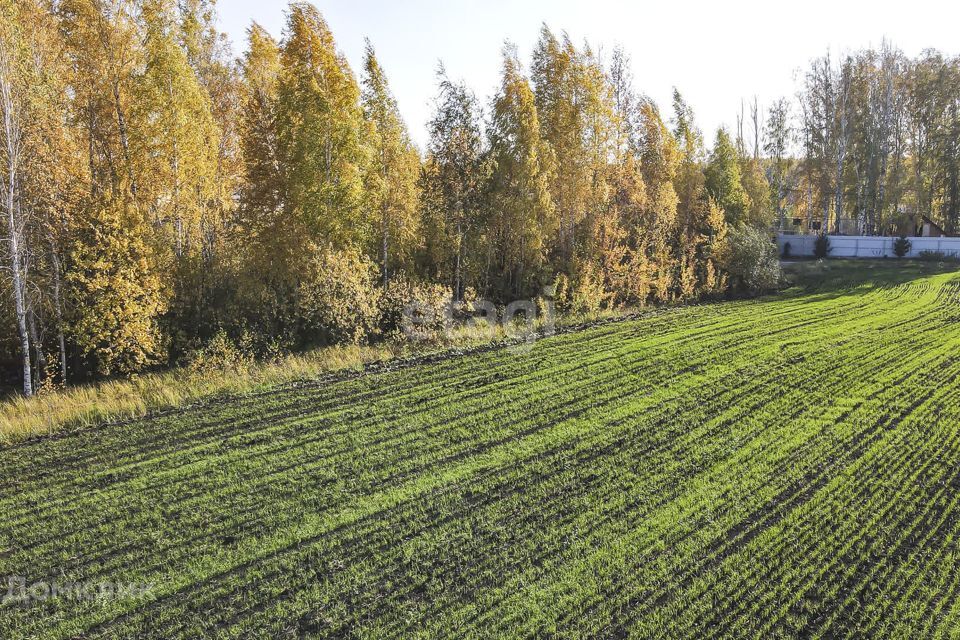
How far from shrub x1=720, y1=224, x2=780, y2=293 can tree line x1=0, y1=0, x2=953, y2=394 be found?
538 centimetres

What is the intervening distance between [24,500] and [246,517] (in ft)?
11.4

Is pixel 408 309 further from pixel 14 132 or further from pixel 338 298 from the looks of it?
pixel 14 132

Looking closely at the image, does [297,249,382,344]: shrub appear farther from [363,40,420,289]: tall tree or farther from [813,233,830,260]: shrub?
[813,233,830,260]: shrub

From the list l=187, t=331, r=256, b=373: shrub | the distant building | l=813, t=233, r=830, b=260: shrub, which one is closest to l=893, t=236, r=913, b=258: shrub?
l=813, t=233, r=830, b=260: shrub

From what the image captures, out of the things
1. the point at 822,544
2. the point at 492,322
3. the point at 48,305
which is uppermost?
the point at 48,305

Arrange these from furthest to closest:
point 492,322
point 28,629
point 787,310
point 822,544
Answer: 1. point 787,310
2. point 492,322
3. point 822,544
4. point 28,629

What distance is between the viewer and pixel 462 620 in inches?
228

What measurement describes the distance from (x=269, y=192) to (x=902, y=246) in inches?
1421

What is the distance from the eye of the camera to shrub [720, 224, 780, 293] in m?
27.5

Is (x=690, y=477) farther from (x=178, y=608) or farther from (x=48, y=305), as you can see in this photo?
(x=48, y=305)

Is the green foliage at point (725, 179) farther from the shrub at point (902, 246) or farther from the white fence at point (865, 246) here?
the shrub at point (902, 246)

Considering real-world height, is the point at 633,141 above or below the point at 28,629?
above

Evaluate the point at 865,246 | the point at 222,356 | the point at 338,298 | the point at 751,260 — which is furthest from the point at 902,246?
the point at 222,356

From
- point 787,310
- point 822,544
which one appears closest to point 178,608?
point 822,544
